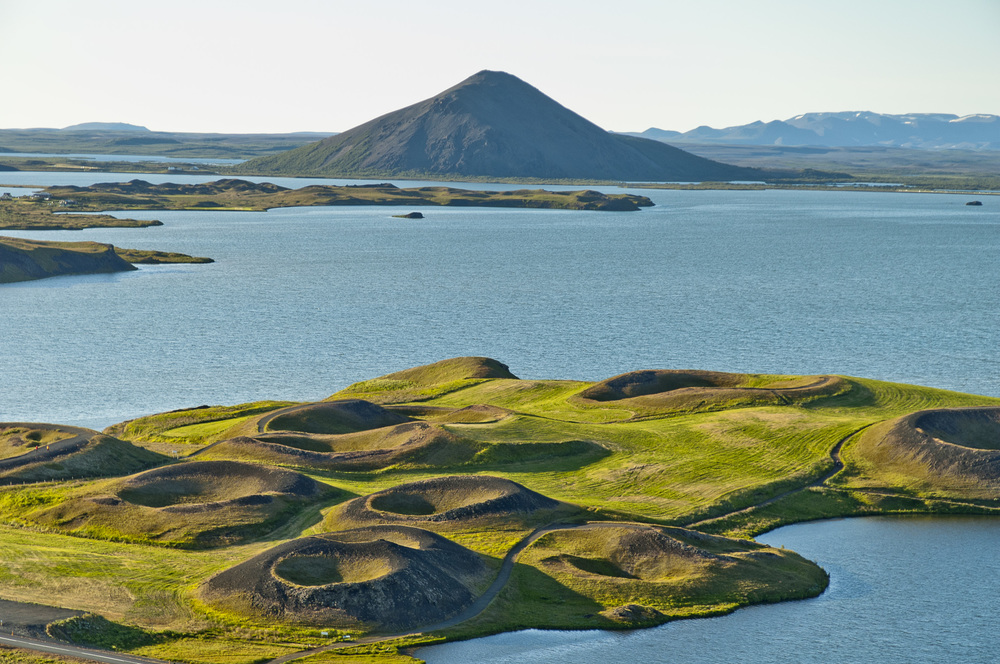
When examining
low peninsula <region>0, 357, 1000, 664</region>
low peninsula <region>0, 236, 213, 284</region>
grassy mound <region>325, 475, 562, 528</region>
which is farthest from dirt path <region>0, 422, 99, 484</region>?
low peninsula <region>0, 236, 213, 284</region>

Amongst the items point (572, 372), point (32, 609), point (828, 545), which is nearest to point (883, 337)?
point (572, 372)

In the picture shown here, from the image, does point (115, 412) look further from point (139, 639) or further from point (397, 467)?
point (139, 639)

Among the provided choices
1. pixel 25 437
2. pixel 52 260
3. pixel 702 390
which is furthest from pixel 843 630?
pixel 52 260

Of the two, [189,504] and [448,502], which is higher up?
[448,502]

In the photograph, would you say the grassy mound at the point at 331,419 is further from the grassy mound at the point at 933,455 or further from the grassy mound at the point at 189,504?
the grassy mound at the point at 933,455

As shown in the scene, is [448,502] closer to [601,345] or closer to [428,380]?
[428,380]

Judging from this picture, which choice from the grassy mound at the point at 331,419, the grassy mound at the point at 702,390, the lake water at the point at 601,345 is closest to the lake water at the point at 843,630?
the lake water at the point at 601,345
